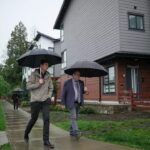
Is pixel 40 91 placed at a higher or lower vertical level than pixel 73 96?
higher

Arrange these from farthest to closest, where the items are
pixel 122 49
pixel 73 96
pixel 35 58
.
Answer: pixel 122 49, pixel 73 96, pixel 35 58

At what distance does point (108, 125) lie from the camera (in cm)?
1184

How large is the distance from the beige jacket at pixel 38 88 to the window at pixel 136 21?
1405 centimetres

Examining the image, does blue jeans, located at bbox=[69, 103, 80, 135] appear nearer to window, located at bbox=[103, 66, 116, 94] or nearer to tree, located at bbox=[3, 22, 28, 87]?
window, located at bbox=[103, 66, 116, 94]

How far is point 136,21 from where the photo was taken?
2155 centimetres

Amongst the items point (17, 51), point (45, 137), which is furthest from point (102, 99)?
point (17, 51)

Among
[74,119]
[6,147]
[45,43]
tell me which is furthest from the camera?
[45,43]

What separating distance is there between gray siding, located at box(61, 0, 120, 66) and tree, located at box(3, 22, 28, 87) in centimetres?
3749

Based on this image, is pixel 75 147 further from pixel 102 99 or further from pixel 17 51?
pixel 17 51

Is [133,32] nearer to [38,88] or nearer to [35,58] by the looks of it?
[35,58]

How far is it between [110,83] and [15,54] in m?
50.8

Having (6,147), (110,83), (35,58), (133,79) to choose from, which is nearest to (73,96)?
(35,58)

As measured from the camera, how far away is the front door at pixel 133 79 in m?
21.0

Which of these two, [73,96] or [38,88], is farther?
[73,96]
